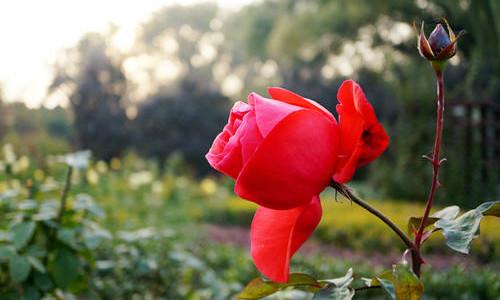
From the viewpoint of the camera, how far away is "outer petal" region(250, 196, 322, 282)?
0.49 m

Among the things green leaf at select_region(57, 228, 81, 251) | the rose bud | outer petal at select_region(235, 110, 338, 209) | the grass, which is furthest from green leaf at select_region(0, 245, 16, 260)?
the grass

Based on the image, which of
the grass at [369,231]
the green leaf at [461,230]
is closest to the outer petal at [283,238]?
the green leaf at [461,230]

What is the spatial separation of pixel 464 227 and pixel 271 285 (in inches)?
7.3

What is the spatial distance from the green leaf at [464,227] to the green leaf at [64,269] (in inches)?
39.7

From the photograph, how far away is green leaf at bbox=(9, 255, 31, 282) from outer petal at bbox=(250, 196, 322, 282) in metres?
0.88

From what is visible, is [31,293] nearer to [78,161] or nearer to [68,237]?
[68,237]

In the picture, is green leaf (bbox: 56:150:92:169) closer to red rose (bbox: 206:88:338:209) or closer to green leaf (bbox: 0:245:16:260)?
green leaf (bbox: 0:245:16:260)

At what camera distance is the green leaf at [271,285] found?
551mm

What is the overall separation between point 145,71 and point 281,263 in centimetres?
2886

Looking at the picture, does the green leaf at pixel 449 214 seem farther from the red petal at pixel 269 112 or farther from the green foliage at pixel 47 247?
the green foliage at pixel 47 247

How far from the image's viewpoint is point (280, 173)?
469 millimetres

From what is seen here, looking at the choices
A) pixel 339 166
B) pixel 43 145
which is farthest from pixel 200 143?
pixel 339 166

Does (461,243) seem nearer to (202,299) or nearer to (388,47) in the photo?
(202,299)

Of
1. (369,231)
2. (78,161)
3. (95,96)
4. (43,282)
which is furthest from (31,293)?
(95,96)
